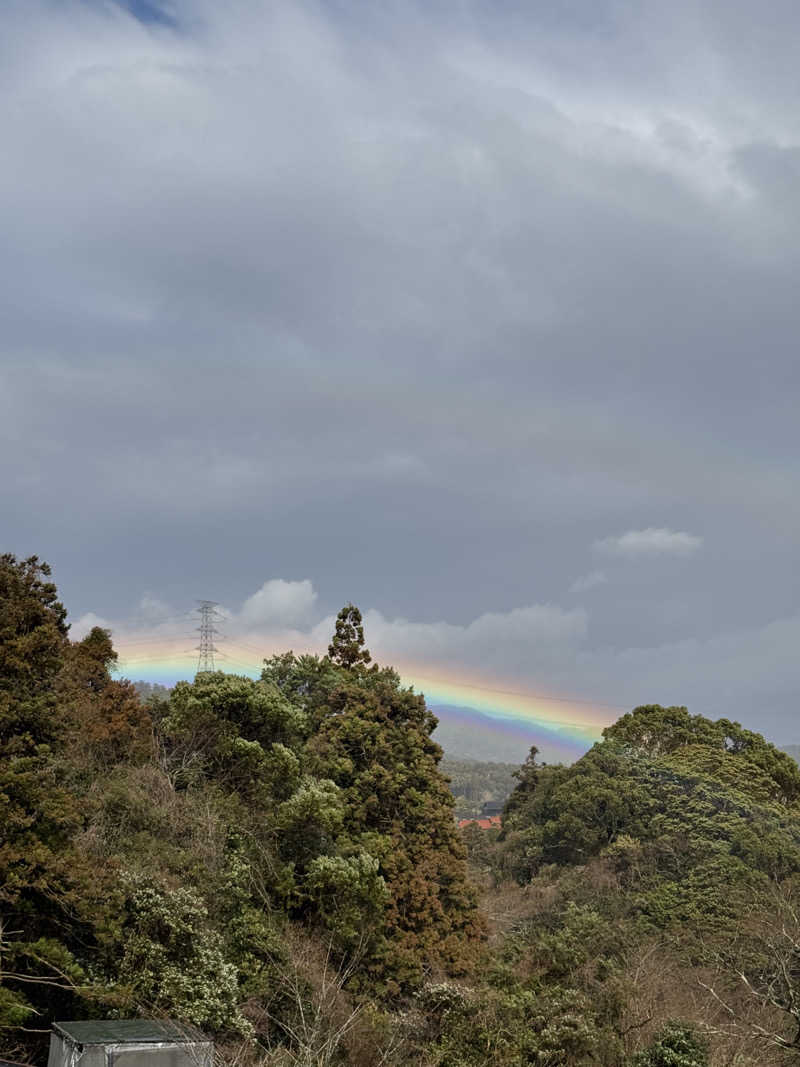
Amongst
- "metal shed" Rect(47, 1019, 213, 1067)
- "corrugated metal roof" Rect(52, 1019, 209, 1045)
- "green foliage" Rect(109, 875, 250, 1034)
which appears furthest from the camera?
"green foliage" Rect(109, 875, 250, 1034)

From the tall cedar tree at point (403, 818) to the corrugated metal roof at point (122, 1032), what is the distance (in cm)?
980

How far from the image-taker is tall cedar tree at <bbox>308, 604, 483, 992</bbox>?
998 inches

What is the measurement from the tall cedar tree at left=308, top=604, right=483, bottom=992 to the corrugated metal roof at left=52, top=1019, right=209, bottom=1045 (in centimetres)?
980

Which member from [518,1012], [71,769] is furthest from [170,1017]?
[518,1012]

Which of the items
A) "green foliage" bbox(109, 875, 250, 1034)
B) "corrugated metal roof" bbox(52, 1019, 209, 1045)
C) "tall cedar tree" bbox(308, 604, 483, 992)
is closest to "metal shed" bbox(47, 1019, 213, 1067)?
"corrugated metal roof" bbox(52, 1019, 209, 1045)

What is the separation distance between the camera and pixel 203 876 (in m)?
21.2

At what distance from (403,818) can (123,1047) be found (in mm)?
14845

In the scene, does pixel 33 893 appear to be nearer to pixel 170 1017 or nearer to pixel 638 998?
pixel 170 1017

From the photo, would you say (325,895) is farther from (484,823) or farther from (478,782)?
(478,782)

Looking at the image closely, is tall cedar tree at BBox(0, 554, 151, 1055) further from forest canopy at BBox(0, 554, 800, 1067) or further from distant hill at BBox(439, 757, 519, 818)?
distant hill at BBox(439, 757, 519, 818)

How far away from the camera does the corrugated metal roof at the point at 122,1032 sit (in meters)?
13.6

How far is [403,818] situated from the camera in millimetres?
27781

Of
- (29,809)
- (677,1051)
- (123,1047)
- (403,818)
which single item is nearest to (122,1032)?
(123,1047)

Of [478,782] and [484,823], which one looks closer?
[484,823]
